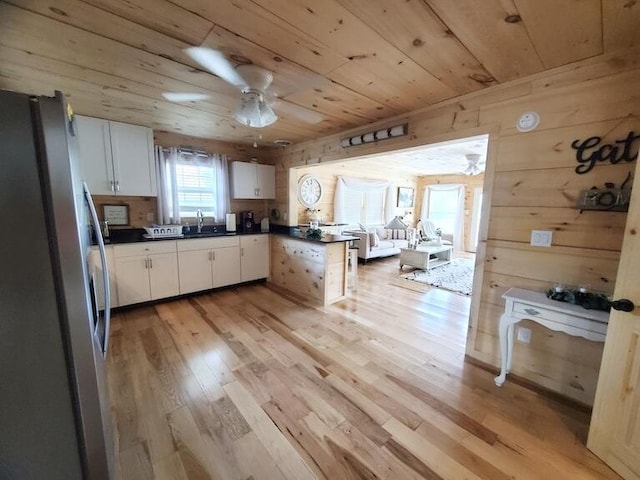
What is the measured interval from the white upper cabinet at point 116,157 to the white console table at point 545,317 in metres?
4.10

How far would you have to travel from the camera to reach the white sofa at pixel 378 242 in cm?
577

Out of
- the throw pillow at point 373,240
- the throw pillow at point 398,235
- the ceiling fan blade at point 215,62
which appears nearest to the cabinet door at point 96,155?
the ceiling fan blade at point 215,62

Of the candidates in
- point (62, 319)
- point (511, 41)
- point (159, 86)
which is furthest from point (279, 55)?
point (62, 319)

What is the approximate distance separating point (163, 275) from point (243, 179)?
1859mm

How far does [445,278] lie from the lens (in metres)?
4.75

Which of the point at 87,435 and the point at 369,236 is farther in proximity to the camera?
the point at 369,236

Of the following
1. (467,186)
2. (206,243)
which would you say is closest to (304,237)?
(206,243)

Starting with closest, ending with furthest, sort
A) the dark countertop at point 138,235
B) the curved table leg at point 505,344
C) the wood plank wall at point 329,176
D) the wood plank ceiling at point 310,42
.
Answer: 1. the wood plank ceiling at point 310,42
2. the curved table leg at point 505,344
3. the dark countertop at point 138,235
4. the wood plank wall at point 329,176

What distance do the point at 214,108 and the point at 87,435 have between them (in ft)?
8.70

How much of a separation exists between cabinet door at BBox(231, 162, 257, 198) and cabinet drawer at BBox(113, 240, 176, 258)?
1.29 m

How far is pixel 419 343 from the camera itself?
8.57 feet

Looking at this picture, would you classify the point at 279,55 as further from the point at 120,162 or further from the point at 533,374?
the point at 533,374

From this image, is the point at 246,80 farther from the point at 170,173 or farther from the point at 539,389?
the point at 539,389

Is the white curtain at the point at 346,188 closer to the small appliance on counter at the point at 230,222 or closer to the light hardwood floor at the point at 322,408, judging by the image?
the small appliance on counter at the point at 230,222
